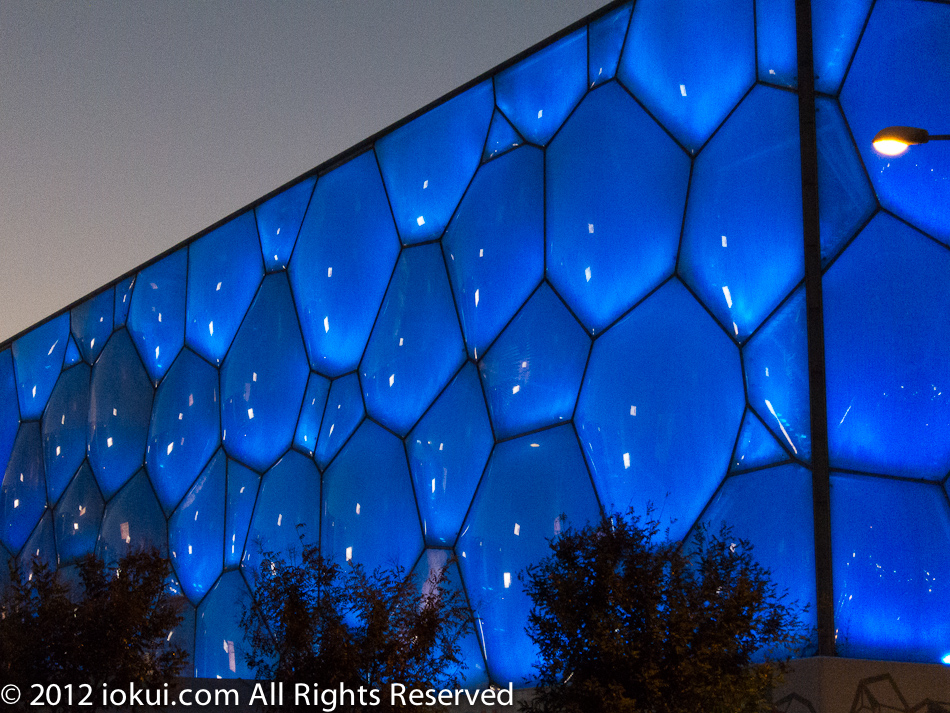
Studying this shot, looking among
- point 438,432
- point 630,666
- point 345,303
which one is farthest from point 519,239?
point 630,666

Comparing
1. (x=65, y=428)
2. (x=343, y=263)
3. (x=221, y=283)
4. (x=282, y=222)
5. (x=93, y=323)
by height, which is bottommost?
(x=343, y=263)

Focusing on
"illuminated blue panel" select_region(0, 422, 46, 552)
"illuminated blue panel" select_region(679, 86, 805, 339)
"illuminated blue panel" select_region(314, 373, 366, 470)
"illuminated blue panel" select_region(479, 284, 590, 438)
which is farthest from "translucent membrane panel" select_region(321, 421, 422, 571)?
"illuminated blue panel" select_region(0, 422, 46, 552)

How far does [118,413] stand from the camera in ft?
64.3

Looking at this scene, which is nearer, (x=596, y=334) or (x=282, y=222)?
(x=596, y=334)

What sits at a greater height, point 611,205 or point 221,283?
point 221,283

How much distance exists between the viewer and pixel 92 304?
21500 mm

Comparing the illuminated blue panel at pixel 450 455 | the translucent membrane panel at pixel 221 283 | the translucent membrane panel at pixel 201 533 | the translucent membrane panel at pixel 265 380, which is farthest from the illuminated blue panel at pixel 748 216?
the translucent membrane panel at pixel 201 533

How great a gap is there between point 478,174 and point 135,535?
8.71m

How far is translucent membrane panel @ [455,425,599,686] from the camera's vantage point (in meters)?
11.6

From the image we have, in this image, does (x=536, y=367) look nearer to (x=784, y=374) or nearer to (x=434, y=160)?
(x=784, y=374)

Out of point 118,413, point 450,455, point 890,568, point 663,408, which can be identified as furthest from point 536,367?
point 118,413

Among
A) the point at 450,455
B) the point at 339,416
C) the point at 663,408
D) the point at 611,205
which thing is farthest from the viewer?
the point at 339,416

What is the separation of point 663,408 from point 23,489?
614 inches

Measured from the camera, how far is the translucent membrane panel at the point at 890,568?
9.24 metres
